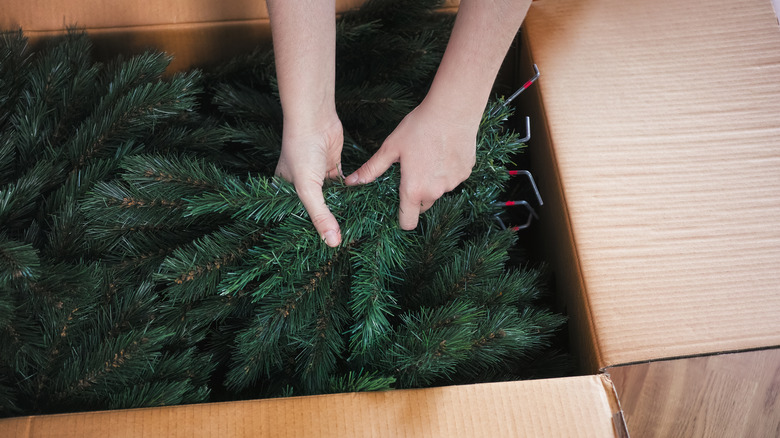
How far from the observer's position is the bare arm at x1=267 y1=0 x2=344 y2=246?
529 millimetres

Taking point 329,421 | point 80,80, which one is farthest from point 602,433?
point 80,80

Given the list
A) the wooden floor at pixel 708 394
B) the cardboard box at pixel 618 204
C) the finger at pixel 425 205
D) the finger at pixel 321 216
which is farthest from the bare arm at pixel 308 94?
the wooden floor at pixel 708 394

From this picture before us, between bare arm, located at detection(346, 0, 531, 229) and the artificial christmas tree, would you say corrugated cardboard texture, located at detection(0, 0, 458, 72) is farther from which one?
bare arm, located at detection(346, 0, 531, 229)

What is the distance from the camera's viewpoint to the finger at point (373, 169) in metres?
0.56

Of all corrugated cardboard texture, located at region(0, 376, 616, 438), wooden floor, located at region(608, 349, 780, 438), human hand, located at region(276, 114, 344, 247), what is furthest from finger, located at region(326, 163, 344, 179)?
wooden floor, located at region(608, 349, 780, 438)

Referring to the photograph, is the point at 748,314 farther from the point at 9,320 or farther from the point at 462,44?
the point at 9,320

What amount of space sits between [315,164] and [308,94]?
0.08 m

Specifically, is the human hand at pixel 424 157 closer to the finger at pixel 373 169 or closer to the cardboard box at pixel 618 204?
the finger at pixel 373 169

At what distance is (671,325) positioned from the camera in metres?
0.51

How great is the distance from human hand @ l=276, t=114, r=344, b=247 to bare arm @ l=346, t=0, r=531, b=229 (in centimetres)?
4

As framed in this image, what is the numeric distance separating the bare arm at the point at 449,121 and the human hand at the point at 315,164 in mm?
42

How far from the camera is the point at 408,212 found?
551 millimetres

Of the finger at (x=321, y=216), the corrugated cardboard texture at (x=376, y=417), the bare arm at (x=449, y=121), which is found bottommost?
the corrugated cardboard texture at (x=376, y=417)

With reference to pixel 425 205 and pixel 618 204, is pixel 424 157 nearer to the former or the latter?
pixel 425 205
